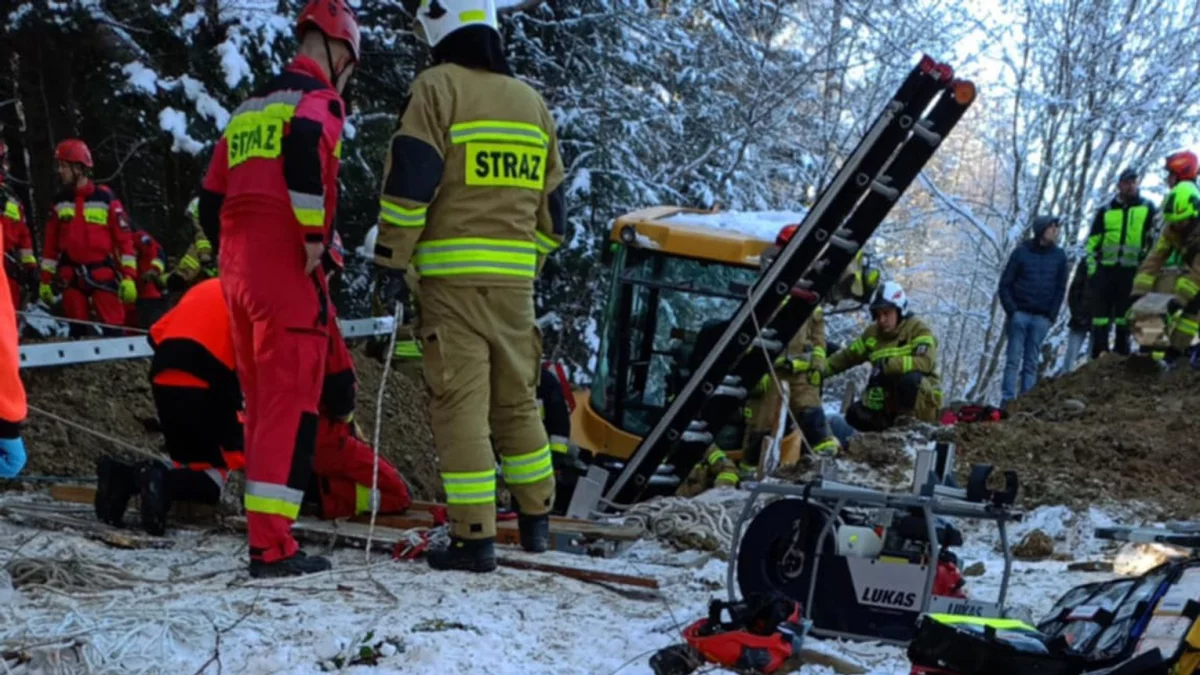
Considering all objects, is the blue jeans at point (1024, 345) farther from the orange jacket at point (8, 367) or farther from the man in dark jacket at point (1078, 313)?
the orange jacket at point (8, 367)

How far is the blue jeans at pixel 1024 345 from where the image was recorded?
988cm

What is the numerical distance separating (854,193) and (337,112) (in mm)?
2626

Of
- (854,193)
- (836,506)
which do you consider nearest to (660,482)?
(854,193)

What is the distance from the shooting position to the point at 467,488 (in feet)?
12.1

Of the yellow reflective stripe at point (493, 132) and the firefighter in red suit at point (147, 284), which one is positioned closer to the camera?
the yellow reflective stripe at point (493, 132)

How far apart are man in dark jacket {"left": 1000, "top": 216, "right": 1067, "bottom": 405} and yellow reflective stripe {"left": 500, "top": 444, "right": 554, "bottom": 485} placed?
22.9 ft

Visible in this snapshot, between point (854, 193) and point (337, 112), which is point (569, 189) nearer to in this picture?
point (854, 193)

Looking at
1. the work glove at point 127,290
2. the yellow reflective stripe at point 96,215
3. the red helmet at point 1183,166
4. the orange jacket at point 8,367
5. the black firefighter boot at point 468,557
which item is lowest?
the black firefighter boot at point 468,557

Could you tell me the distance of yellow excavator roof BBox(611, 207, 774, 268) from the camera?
6.98 m

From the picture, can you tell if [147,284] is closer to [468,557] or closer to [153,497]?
[153,497]

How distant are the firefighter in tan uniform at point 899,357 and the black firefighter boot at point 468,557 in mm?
4978

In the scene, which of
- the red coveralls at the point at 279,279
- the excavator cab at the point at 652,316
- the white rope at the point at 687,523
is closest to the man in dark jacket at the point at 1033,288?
the excavator cab at the point at 652,316

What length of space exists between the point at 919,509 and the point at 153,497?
8.85 ft

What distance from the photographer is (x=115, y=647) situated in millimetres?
2613
